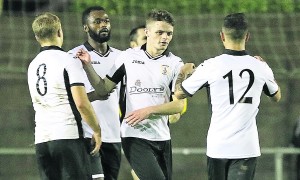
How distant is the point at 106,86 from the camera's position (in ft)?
29.4

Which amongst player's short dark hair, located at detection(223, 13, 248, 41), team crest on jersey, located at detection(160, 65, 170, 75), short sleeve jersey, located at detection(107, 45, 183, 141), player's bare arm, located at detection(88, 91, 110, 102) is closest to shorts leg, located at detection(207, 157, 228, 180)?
short sleeve jersey, located at detection(107, 45, 183, 141)

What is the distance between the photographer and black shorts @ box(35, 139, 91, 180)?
8.20 m

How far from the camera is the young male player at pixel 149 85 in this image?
8906 millimetres

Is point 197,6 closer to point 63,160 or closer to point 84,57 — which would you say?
point 84,57

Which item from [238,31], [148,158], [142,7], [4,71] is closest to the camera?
[238,31]

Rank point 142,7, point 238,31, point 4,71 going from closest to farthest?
1. point 238,31
2. point 4,71
3. point 142,7

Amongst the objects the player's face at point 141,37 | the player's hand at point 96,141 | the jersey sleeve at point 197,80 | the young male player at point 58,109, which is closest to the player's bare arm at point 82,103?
the young male player at point 58,109

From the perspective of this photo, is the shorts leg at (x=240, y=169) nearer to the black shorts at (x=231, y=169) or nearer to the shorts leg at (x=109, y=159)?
the black shorts at (x=231, y=169)

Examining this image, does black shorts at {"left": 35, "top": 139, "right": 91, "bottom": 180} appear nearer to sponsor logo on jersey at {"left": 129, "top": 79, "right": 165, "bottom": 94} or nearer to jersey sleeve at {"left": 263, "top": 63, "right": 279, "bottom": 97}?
sponsor logo on jersey at {"left": 129, "top": 79, "right": 165, "bottom": 94}

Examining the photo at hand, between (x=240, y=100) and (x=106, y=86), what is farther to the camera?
(x=106, y=86)

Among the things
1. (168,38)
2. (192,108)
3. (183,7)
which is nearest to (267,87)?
(168,38)

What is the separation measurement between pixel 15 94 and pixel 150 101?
414 centimetres

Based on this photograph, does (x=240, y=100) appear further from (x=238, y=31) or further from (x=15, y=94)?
(x=15, y=94)

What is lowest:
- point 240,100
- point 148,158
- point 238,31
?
point 148,158
